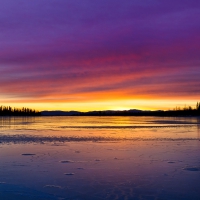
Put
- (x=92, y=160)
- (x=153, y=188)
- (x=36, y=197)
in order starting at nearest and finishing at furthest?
(x=36, y=197), (x=153, y=188), (x=92, y=160)

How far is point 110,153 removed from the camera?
39.8ft

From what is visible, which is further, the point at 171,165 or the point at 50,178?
the point at 171,165

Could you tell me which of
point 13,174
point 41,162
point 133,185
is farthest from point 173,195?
point 41,162

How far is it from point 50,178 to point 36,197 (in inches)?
62.8

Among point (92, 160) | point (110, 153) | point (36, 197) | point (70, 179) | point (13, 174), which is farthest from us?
point (110, 153)

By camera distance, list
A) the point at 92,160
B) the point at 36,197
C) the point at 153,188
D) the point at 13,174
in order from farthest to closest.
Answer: the point at 92,160, the point at 13,174, the point at 153,188, the point at 36,197

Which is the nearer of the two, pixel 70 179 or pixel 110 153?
pixel 70 179

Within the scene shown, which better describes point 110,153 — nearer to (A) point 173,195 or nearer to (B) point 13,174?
(B) point 13,174

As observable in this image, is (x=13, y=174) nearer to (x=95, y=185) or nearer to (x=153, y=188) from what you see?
(x=95, y=185)

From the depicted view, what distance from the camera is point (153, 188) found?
6828 mm

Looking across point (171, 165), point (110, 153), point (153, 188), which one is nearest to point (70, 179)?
point (153, 188)

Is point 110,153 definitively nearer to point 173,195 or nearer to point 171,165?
point 171,165

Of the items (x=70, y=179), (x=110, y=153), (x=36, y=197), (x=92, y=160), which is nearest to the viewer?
(x=36, y=197)

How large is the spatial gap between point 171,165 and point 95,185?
3.38 metres
